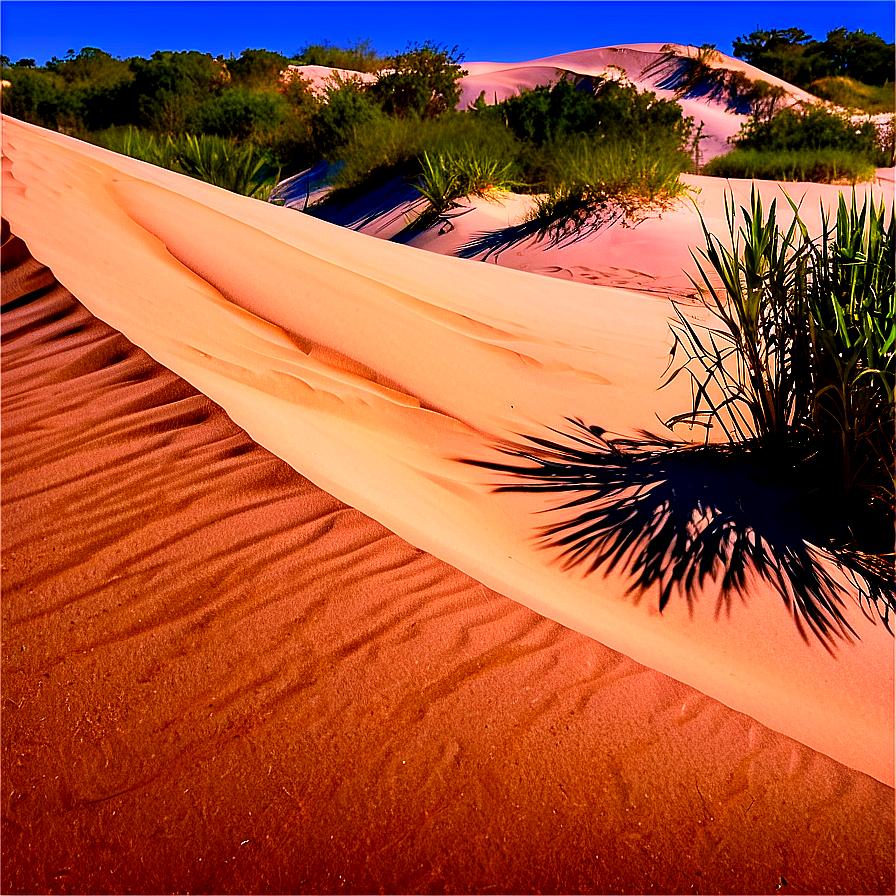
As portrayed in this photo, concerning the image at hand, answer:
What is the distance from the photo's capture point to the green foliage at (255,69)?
2178 cm

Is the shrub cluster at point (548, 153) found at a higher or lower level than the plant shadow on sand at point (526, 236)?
higher

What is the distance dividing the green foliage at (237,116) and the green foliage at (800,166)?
31.7 ft

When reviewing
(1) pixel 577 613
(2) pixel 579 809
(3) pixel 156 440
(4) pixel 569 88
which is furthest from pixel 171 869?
(4) pixel 569 88

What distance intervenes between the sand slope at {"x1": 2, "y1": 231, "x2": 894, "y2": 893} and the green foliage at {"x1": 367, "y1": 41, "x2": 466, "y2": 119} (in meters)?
14.6

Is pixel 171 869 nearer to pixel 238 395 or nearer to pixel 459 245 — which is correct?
pixel 238 395

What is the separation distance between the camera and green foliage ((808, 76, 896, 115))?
23.9 m

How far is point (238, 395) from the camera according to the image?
292cm

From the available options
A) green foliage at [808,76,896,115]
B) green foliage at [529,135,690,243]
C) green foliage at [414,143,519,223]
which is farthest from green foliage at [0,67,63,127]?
green foliage at [808,76,896,115]

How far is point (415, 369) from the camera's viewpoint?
148 inches

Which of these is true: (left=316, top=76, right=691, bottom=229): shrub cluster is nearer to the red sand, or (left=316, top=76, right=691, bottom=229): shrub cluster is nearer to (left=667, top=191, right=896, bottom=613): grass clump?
(left=667, top=191, right=896, bottom=613): grass clump

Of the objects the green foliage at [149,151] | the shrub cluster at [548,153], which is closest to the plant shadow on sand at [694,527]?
the shrub cluster at [548,153]

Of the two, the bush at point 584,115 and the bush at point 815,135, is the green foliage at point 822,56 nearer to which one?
the bush at point 815,135

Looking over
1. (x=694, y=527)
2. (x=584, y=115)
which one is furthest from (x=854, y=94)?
(x=694, y=527)

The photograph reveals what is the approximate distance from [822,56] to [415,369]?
34.5m
